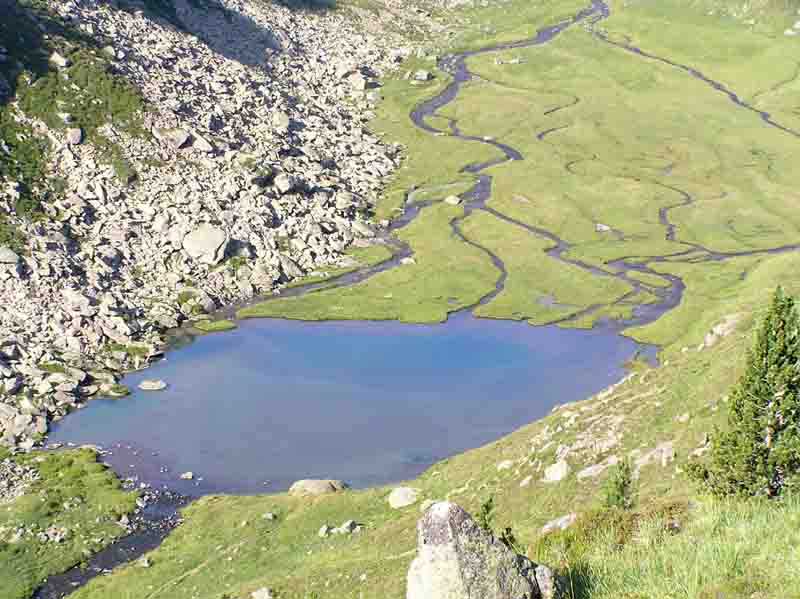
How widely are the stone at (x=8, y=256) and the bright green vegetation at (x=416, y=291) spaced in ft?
123

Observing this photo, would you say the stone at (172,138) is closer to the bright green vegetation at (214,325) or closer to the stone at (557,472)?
the bright green vegetation at (214,325)

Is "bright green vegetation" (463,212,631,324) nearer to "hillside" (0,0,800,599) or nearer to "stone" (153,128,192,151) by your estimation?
"hillside" (0,0,800,599)

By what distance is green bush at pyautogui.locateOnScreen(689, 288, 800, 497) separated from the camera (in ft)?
100

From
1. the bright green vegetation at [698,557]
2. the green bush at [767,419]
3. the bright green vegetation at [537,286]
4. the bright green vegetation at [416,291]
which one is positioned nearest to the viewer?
the bright green vegetation at [698,557]

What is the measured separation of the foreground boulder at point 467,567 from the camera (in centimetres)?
1845

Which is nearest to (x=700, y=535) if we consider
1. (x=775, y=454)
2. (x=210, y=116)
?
(x=775, y=454)

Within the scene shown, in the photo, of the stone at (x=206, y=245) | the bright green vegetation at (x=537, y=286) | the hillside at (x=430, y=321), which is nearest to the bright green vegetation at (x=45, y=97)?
the hillside at (x=430, y=321)

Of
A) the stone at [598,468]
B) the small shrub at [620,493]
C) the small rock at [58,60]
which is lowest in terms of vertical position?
the stone at [598,468]

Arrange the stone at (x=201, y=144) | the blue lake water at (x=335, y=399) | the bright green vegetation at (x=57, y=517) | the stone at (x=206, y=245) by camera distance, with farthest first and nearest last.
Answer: the stone at (x=201, y=144), the stone at (x=206, y=245), the blue lake water at (x=335, y=399), the bright green vegetation at (x=57, y=517)

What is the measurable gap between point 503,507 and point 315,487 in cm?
2960

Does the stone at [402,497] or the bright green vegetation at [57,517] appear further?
the bright green vegetation at [57,517]

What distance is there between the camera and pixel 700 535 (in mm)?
18234

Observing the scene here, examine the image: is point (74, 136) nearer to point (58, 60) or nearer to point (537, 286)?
point (58, 60)

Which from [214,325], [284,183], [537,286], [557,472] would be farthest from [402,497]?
[284,183]
